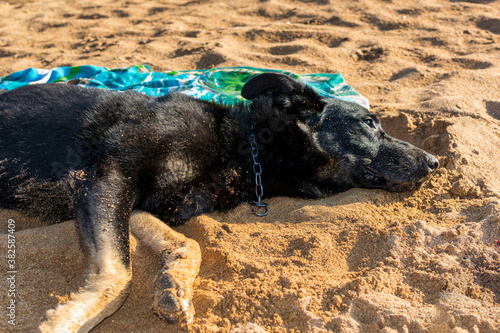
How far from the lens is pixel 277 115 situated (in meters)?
3.04

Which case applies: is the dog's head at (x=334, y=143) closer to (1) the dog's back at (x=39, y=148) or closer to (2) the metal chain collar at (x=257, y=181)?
(2) the metal chain collar at (x=257, y=181)

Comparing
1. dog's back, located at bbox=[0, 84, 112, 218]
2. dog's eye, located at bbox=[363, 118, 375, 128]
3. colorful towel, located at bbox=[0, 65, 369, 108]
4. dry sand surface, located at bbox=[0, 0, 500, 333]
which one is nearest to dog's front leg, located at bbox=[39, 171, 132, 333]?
dry sand surface, located at bbox=[0, 0, 500, 333]

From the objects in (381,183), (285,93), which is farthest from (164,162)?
(381,183)

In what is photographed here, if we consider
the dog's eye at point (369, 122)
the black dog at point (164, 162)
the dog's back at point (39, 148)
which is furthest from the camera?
the dog's eye at point (369, 122)

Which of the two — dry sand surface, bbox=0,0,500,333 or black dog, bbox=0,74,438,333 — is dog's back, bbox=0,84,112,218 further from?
dry sand surface, bbox=0,0,500,333

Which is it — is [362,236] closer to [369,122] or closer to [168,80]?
[369,122]

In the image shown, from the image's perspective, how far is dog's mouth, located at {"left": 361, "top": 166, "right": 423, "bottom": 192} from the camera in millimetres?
2928

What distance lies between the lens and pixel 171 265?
2189mm

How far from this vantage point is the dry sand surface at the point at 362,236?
1.93m

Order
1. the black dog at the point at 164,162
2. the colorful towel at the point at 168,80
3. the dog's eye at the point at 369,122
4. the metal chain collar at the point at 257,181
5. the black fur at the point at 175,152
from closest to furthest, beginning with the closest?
the black dog at the point at 164,162 → the black fur at the point at 175,152 → the metal chain collar at the point at 257,181 → the dog's eye at the point at 369,122 → the colorful towel at the point at 168,80

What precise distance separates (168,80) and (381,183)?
8.87ft

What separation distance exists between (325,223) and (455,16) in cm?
542

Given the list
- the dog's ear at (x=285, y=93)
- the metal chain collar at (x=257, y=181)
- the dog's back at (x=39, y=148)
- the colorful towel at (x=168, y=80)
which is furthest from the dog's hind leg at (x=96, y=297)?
the colorful towel at (x=168, y=80)

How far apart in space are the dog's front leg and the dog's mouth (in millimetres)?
1790
